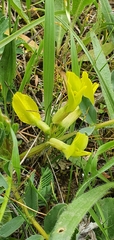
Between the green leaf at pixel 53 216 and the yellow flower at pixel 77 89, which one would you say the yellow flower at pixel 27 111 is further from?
the green leaf at pixel 53 216

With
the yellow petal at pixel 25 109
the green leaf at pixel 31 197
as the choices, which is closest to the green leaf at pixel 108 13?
the yellow petal at pixel 25 109

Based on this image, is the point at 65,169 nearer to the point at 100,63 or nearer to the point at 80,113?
the point at 80,113

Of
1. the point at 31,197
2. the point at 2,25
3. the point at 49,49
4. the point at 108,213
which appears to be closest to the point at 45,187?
the point at 31,197

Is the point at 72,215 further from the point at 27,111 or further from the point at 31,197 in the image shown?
the point at 27,111

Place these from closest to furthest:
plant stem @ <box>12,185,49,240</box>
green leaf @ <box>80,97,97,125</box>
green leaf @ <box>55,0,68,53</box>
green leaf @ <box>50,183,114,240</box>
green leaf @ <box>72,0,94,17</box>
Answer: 1. green leaf @ <box>50,183,114,240</box>
2. plant stem @ <box>12,185,49,240</box>
3. green leaf @ <box>80,97,97,125</box>
4. green leaf @ <box>72,0,94,17</box>
5. green leaf @ <box>55,0,68,53</box>

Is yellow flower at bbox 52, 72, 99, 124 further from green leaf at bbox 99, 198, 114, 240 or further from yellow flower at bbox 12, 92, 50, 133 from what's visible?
green leaf at bbox 99, 198, 114, 240

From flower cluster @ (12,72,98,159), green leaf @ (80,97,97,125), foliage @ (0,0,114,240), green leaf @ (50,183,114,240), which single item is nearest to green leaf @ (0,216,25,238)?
foliage @ (0,0,114,240)
